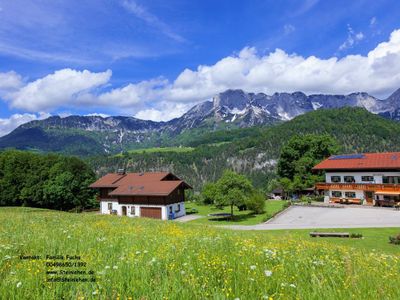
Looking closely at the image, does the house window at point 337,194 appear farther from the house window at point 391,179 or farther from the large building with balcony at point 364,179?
the house window at point 391,179

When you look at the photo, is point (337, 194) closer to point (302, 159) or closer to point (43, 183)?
point (302, 159)

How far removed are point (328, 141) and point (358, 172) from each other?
23.0 meters

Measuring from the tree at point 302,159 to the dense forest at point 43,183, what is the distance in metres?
54.5

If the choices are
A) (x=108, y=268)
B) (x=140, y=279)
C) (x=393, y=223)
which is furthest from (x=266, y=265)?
(x=393, y=223)

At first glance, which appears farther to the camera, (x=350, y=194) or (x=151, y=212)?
(x=151, y=212)

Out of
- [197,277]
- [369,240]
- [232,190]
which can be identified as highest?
[197,277]

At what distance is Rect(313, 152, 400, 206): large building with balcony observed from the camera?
5756cm

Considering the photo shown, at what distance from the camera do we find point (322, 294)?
15.2 feet

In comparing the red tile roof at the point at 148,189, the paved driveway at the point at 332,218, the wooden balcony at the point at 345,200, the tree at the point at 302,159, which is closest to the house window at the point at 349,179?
the wooden balcony at the point at 345,200

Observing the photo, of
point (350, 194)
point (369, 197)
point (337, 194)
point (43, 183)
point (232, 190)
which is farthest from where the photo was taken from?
point (43, 183)

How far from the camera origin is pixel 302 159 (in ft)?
270

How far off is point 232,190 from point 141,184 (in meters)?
24.7

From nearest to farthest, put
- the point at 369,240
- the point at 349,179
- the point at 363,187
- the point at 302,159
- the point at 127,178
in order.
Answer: the point at 369,240, the point at 363,187, the point at 349,179, the point at 127,178, the point at 302,159

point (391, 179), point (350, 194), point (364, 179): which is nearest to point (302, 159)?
point (350, 194)
